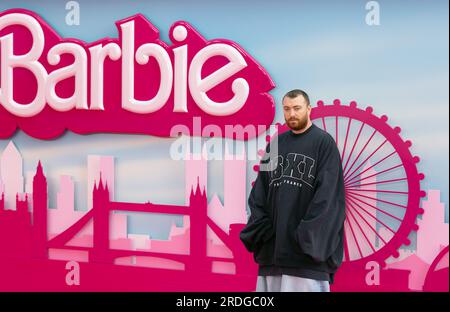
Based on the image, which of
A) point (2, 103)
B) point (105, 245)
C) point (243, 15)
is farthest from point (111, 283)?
point (243, 15)

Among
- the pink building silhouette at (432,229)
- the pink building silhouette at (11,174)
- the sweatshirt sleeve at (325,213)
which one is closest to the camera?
the sweatshirt sleeve at (325,213)

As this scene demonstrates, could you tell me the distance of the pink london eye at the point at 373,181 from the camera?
382 centimetres

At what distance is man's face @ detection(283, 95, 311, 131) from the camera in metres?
3.46

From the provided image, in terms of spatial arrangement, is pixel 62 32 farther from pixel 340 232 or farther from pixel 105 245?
pixel 340 232

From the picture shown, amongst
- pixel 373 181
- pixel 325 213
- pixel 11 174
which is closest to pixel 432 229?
pixel 373 181

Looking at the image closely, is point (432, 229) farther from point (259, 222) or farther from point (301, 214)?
point (259, 222)

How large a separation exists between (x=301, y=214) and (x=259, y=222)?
0.23m

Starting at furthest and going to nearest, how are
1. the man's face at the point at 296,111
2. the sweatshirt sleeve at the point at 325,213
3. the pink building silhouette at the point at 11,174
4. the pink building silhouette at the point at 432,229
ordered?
the pink building silhouette at the point at 11,174, the pink building silhouette at the point at 432,229, the man's face at the point at 296,111, the sweatshirt sleeve at the point at 325,213

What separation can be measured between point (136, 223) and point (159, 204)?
194 mm

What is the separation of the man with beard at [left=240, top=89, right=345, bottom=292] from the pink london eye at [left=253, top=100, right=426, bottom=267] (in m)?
0.45

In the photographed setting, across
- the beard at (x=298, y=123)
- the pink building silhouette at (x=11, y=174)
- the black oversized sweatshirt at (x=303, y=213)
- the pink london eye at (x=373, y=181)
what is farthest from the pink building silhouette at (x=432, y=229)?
the pink building silhouette at (x=11, y=174)

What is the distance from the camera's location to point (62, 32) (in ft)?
14.3

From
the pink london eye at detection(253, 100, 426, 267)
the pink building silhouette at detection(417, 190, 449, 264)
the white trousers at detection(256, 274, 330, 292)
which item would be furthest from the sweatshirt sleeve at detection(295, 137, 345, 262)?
the pink building silhouette at detection(417, 190, 449, 264)

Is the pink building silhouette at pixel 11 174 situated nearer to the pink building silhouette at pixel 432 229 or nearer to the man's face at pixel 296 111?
the man's face at pixel 296 111
